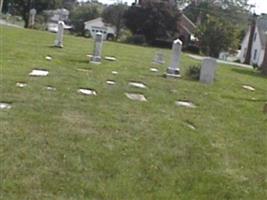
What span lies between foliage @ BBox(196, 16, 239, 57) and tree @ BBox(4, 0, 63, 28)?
17662 millimetres

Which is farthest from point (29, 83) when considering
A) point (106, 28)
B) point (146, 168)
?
point (106, 28)

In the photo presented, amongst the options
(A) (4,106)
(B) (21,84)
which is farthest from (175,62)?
(A) (4,106)

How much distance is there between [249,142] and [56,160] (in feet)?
9.74

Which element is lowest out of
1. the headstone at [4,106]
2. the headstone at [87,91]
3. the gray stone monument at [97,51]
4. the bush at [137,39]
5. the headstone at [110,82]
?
the bush at [137,39]

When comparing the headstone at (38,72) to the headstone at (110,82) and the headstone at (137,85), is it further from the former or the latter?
the headstone at (137,85)

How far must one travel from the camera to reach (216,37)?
161ft

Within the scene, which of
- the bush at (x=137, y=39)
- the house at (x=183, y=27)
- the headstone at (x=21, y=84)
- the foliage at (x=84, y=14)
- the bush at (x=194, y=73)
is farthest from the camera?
the foliage at (x=84, y=14)

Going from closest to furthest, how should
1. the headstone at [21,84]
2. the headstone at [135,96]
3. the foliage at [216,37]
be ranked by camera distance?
Result: the headstone at [21,84] < the headstone at [135,96] < the foliage at [216,37]

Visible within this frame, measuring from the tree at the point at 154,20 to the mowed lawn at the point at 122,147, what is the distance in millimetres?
43797

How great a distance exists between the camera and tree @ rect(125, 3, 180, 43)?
53625 millimetres

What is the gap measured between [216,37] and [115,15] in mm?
17182

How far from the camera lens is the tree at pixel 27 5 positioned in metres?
55.8

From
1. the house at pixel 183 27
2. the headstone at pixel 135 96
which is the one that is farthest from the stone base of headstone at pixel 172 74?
the house at pixel 183 27

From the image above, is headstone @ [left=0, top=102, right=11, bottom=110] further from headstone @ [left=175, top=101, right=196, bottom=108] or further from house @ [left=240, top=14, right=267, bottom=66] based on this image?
house @ [left=240, top=14, right=267, bottom=66]
